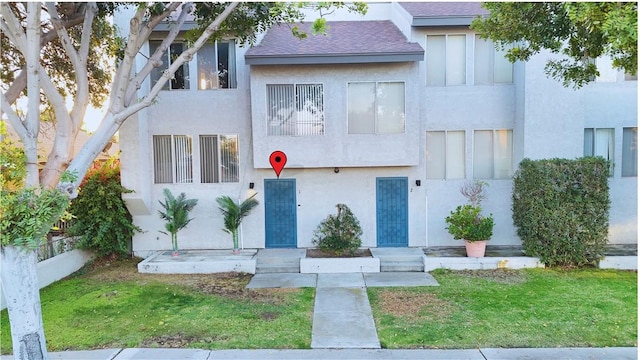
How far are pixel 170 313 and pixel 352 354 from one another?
3.43m

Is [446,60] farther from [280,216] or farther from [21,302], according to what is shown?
[21,302]

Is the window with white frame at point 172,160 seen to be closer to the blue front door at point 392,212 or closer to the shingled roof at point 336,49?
the shingled roof at point 336,49

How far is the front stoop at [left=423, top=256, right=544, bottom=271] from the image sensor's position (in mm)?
9508

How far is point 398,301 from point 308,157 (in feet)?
14.8

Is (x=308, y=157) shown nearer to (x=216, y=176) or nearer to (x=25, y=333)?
(x=216, y=176)

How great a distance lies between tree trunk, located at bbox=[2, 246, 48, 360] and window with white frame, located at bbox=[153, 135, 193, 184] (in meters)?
6.37

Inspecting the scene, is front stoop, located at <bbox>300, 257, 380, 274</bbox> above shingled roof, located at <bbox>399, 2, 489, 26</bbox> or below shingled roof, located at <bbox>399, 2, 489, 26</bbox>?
below

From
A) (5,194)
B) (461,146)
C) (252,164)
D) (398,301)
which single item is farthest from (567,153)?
(5,194)

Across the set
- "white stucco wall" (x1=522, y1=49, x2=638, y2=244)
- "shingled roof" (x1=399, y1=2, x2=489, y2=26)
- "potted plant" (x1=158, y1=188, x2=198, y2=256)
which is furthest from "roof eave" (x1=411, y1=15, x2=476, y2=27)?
"potted plant" (x1=158, y1=188, x2=198, y2=256)

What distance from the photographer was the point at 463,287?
8.23 m

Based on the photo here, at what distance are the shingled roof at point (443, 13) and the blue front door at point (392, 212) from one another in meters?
4.21

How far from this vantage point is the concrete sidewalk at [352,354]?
17.2 ft

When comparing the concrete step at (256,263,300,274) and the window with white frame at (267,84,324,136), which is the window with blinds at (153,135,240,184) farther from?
the concrete step at (256,263,300,274)

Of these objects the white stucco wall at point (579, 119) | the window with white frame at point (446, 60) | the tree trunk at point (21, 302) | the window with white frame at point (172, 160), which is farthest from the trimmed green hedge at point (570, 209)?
the tree trunk at point (21, 302)
